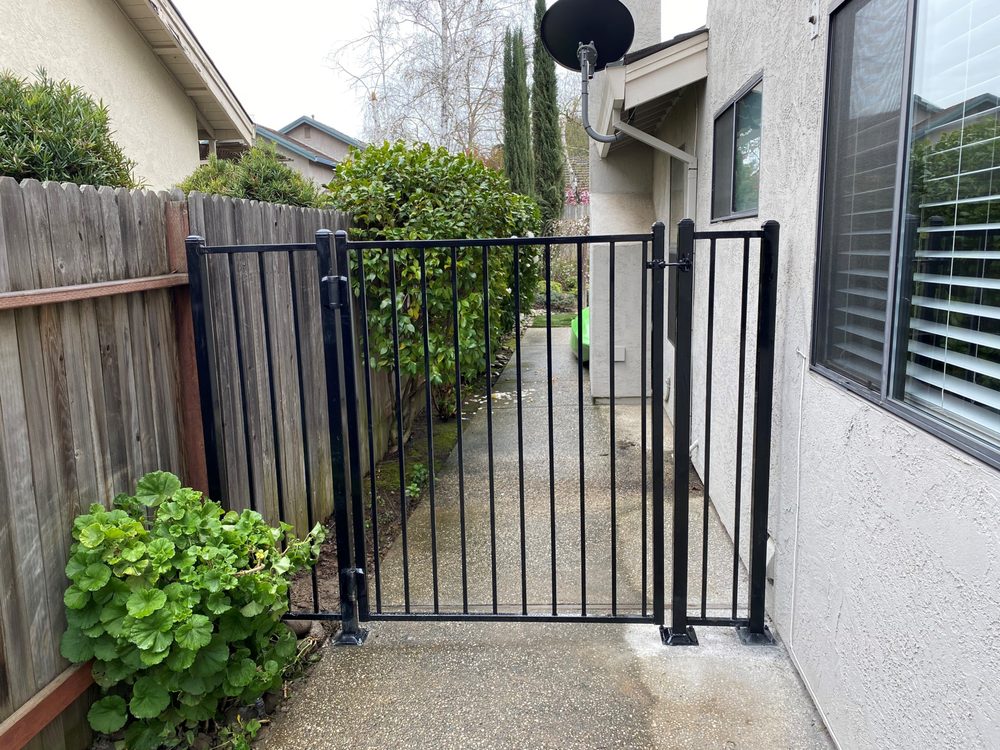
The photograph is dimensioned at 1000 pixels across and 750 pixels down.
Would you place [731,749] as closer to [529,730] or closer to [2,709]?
[529,730]

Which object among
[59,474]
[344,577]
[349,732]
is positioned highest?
[59,474]

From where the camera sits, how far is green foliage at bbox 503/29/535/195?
18.7 meters

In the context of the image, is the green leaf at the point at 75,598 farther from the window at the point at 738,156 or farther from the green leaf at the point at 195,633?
the window at the point at 738,156

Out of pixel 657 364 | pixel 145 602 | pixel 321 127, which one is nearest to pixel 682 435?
pixel 657 364

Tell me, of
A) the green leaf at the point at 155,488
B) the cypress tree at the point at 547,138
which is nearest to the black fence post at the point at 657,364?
the green leaf at the point at 155,488

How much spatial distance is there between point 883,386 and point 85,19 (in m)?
8.56

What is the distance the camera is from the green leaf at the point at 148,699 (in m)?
2.13

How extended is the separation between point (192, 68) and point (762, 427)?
916 cm

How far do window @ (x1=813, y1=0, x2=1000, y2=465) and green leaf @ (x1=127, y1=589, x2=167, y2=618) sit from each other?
2089 millimetres

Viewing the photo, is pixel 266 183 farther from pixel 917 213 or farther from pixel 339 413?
pixel 917 213

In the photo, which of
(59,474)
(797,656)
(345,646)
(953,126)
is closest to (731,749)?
(797,656)

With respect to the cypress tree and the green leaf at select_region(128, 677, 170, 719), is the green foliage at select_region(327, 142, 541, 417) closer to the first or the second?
the green leaf at select_region(128, 677, 170, 719)

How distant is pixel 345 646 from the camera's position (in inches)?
115

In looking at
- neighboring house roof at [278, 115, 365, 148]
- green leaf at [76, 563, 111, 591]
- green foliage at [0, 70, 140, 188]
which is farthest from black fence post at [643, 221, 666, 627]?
neighboring house roof at [278, 115, 365, 148]
